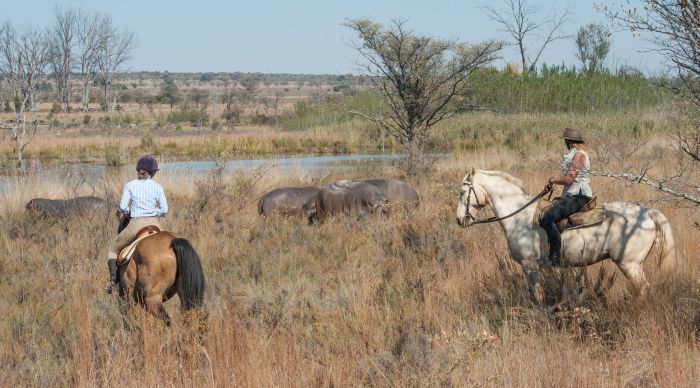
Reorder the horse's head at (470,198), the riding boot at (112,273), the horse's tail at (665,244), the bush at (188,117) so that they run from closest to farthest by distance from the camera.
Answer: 1. the horse's tail at (665,244)
2. the riding boot at (112,273)
3. the horse's head at (470,198)
4. the bush at (188,117)

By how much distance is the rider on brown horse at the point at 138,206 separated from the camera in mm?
7250

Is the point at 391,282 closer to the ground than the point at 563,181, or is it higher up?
closer to the ground

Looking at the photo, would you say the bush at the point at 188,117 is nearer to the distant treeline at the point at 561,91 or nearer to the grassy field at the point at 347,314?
the distant treeline at the point at 561,91

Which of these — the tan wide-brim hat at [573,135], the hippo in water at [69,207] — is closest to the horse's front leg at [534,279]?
the tan wide-brim hat at [573,135]

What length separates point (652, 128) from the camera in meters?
28.9

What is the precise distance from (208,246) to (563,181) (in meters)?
5.79

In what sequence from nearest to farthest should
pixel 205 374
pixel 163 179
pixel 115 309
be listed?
1. pixel 205 374
2. pixel 115 309
3. pixel 163 179

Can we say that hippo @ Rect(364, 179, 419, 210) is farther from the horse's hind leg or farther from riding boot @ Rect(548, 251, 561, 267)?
the horse's hind leg

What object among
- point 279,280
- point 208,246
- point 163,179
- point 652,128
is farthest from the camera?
point 652,128

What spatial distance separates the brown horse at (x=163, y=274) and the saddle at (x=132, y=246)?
0.37 feet

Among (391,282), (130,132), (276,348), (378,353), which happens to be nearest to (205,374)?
(276,348)

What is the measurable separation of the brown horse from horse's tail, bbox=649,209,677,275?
4395 millimetres

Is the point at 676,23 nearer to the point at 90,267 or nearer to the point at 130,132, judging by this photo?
the point at 90,267

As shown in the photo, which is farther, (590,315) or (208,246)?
(208,246)
